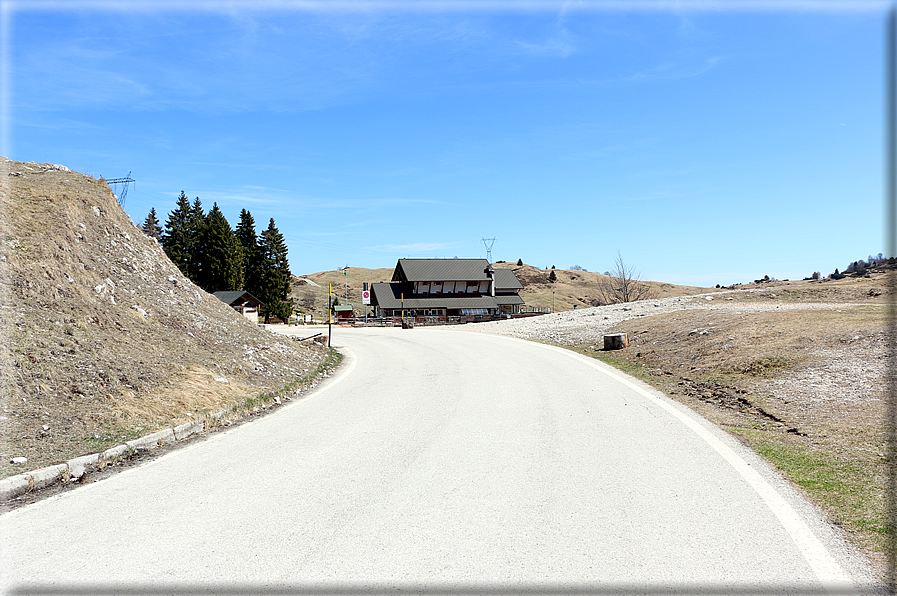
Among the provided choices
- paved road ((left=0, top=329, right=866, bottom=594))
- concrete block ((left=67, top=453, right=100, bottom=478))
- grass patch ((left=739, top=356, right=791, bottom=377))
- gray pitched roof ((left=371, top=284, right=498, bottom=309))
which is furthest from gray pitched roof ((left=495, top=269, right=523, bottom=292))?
concrete block ((left=67, top=453, right=100, bottom=478))

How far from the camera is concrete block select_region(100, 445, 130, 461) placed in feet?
23.0

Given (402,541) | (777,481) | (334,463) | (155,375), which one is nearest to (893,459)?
(777,481)

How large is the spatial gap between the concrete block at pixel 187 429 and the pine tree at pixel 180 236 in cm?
6385

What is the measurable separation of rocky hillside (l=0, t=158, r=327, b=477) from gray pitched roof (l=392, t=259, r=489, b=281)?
5563 cm

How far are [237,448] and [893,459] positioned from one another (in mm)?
8180

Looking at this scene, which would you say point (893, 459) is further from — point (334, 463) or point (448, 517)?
point (334, 463)

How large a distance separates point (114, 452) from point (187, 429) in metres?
1.56

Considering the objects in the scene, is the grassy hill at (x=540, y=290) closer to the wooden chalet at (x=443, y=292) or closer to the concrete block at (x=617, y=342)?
the wooden chalet at (x=443, y=292)

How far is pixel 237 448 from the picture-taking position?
7.61 m

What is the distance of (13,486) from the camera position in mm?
5762

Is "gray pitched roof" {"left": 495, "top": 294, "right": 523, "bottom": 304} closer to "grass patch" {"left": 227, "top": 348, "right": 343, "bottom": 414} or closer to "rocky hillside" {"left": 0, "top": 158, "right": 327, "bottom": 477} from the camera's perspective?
"grass patch" {"left": 227, "top": 348, "right": 343, "bottom": 414}

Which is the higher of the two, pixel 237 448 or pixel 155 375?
pixel 155 375

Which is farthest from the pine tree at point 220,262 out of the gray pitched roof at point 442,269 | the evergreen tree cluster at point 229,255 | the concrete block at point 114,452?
the concrete block at point 114,452

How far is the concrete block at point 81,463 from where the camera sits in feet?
21.2
